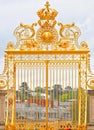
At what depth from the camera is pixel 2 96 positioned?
35.8 ft

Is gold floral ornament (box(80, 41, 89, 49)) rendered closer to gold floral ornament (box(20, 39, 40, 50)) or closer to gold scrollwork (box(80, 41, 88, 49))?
gold scrollwork (box(80, 41, 88, 49))

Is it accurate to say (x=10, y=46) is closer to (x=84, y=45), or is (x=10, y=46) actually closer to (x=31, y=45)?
(x=31, y=45)

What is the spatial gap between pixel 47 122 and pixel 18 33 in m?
2.15

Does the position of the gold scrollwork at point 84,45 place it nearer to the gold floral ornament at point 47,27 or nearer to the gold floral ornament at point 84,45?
the gold floral ornament at point 84,45

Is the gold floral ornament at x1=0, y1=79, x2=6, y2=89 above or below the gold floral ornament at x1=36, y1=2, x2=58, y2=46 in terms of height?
below

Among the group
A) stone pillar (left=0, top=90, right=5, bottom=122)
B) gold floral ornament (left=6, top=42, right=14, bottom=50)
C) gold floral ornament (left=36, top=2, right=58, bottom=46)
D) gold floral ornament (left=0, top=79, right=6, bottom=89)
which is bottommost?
stone pillar (left=0, top=90, right=5, bottom=122)

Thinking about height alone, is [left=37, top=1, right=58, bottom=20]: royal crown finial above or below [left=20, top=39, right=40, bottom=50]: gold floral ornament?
above

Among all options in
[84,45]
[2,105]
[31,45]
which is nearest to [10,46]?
[31,45]

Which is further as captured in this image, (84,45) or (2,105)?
(2,105)

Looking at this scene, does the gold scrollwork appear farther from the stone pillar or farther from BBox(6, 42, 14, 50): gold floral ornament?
the stone pillar

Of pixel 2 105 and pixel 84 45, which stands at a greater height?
pixel 84 45

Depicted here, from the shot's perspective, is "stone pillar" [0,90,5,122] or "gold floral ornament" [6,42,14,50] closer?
"gold floral ornament" [6,42,14,50]

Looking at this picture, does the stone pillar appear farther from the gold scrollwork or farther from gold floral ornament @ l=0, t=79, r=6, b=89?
the gold scrollwork

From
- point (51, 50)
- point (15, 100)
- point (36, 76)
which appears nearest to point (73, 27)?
point (51, 50)
